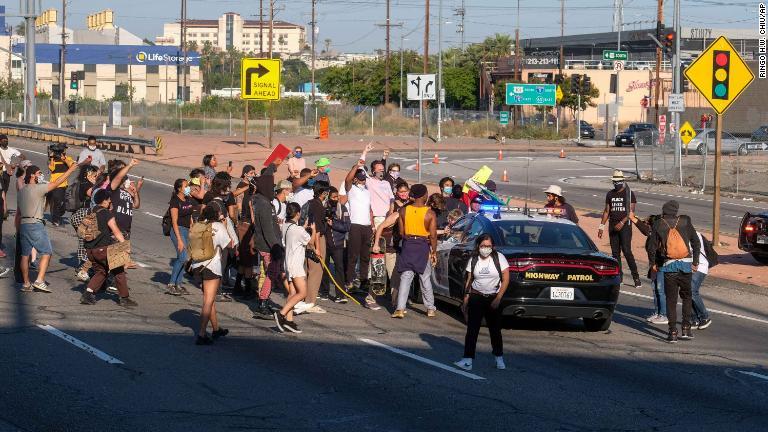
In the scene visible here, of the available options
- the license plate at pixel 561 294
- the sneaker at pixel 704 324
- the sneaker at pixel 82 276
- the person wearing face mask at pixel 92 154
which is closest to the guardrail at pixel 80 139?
the person wearing face mask at pixel 92 154

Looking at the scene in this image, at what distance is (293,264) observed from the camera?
44.2 feet

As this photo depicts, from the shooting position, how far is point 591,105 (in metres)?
103

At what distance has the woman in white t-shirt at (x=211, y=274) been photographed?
40.9 feet

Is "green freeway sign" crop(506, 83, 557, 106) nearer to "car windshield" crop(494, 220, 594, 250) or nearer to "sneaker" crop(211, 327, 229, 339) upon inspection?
"car windshield" crop(494, 220, 594, 250)

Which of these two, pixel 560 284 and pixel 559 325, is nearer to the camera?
pixel 560 284

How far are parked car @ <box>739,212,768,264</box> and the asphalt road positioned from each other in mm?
4946

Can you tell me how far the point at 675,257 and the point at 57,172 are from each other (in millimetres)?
12351

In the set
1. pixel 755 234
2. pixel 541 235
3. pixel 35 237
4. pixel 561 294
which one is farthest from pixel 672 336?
pixel 35 237

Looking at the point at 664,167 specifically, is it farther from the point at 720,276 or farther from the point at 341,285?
the point at 341,285

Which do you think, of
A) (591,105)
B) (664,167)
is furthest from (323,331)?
(591,105)

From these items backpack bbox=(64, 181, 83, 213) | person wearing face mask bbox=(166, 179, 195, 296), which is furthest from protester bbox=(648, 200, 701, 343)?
backpack bbox=(64, 181, 83, 213)

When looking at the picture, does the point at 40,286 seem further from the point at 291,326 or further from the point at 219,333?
the point at 291,326

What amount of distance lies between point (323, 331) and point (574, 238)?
3313 mm

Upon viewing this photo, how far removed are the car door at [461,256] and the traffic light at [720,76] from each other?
891 cm
